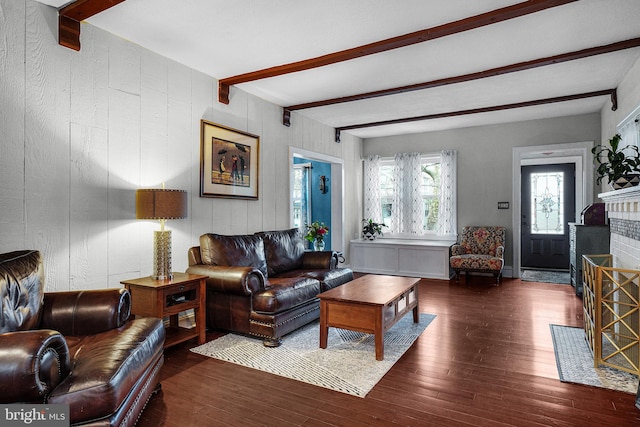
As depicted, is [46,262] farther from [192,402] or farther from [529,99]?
[529,99]

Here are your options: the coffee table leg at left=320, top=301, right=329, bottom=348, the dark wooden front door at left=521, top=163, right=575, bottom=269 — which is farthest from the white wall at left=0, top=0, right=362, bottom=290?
the dark wooden front door at left=521, top=163, right=575, bottom=269

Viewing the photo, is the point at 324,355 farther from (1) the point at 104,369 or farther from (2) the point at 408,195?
(2) the point at 408,195

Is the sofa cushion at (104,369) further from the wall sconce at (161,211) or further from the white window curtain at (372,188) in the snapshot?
the white window curtain at (372,188)

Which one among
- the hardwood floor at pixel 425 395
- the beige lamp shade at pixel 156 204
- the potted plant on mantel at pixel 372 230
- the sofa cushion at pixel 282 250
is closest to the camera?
the hardwood floor at pixel 425 395

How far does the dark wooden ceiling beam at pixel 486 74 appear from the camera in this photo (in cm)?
345

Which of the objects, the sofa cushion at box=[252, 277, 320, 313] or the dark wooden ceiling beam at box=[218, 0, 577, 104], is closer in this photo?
the dark wooden ceiling beam at box=[218, 0, 577, 104]

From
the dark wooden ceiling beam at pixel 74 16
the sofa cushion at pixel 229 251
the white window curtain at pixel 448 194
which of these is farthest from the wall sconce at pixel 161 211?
the white window curtain at pixel 448 194

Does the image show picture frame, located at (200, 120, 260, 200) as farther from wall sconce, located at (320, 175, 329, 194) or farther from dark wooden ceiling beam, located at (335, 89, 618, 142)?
wall sconce, located at (320, 175, 329, 194)

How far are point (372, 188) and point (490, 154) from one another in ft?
7.33

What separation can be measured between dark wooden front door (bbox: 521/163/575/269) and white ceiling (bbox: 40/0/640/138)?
333cm

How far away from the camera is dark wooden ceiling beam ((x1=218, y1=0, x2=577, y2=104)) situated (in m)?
2.67

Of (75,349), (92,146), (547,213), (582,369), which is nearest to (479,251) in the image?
(547,213)

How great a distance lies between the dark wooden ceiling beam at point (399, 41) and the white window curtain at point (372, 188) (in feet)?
12.8

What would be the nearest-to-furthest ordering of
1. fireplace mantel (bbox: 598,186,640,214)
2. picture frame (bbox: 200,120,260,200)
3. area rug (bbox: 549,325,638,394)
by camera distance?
area rug (bbox: 549,325,638,394) < fireplace mantel (bbox: 598,186,640,214) < picture frame (bbox: 200,120,260,200)
